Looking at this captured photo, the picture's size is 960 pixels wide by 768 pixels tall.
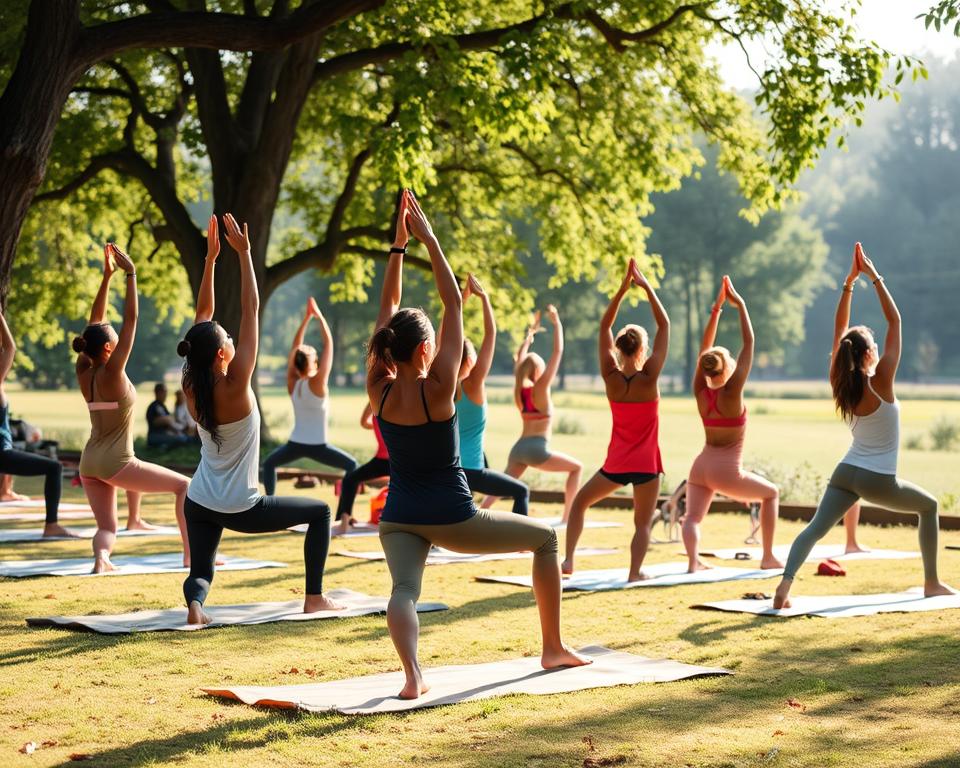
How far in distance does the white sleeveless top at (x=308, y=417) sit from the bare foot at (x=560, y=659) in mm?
7324

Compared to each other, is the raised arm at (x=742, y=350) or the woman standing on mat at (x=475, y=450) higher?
the raised arm at (x=742, y=350)

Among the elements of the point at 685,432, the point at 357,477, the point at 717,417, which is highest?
the point at 717,417

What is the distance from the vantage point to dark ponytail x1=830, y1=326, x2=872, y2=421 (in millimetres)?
9078

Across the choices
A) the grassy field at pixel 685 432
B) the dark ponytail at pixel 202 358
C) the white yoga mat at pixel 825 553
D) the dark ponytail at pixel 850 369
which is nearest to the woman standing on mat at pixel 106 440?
the dark ponytail at pixel 202 358

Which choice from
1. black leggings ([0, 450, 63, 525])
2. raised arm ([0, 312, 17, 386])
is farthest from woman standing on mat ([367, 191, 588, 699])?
black leggings ([0, 450, 63, 525])

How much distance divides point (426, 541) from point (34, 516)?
10286mm

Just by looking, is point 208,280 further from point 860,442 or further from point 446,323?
point 860,442

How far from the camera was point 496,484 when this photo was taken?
38.7 feet

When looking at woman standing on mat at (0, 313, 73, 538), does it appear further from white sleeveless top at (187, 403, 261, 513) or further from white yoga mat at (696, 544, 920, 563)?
white yoga mat at (696, 544, 920, 563)

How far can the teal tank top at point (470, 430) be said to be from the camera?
11734 mm

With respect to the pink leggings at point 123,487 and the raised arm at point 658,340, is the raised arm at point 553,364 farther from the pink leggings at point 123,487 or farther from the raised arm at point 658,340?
the pink leggings at point 123,487

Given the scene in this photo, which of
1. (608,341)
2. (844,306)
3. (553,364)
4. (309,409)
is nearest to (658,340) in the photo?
(608,341)

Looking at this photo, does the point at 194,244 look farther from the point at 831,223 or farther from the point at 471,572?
the point at 831,223

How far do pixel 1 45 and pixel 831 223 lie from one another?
8507 centimetres
